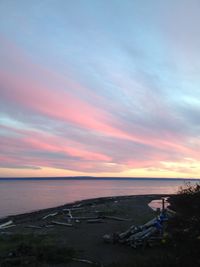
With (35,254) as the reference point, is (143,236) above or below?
above

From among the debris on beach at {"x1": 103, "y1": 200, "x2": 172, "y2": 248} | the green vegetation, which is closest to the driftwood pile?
the debris on beach at {"x1": 103, "y1": 200, "x2": 172, "y2": 248}

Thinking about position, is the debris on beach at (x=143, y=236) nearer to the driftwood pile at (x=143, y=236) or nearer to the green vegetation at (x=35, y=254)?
the driftwood pile at (x=143, y=236)

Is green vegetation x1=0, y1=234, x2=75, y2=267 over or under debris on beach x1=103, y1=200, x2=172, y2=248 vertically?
under

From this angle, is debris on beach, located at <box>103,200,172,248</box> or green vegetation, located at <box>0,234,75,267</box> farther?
debris on beach, located at <box>103,200,172,248</box>

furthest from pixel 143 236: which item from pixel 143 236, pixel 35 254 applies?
pixel 35 254

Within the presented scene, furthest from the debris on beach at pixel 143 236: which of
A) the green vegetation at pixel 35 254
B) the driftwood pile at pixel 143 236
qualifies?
the green vegetation at pixel 35 254

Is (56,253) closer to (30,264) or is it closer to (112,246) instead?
(30,264)

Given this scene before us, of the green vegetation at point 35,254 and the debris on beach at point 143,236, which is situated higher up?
the debris on beach at point 143,236

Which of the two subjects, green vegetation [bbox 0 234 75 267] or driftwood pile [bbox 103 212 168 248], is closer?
green vegetation [bbox 0 234 75 267]

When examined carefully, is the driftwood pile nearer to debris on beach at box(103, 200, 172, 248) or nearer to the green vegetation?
debris on beach at box(103, 200, 172, 248)

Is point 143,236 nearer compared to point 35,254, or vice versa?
point 35,254

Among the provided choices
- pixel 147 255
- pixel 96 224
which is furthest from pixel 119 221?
pixel 147 255

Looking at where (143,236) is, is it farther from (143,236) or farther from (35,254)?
(35,254)

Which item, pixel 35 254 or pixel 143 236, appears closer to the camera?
pixel 35 254
